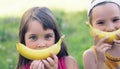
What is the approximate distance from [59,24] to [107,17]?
227 centimetres

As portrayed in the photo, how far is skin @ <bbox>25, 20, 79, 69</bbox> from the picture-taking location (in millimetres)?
4695

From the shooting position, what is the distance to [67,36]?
26.5 feet

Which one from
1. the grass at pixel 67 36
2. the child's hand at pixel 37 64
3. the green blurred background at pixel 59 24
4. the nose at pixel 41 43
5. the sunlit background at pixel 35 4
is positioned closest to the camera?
the child's hand at pixel 37 64

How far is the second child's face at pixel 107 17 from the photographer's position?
498 cm

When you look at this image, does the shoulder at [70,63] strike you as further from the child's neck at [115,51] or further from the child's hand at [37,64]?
the child's hand at [37,64]

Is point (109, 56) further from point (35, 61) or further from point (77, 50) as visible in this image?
point (77, 50)

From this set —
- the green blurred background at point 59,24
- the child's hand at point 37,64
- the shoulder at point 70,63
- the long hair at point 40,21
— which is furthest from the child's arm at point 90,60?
the green blurred background at point 59,24

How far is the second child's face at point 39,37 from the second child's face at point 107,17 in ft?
1.59

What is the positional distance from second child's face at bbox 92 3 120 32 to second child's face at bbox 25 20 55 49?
0.48m

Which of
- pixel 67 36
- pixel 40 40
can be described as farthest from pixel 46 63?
pixel 67 36

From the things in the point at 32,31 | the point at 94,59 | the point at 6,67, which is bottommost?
the point at 6,67

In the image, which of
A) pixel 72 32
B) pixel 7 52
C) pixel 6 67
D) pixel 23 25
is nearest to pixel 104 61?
pixel 23 25

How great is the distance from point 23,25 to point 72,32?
338cm

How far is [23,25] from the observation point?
5102 mm
